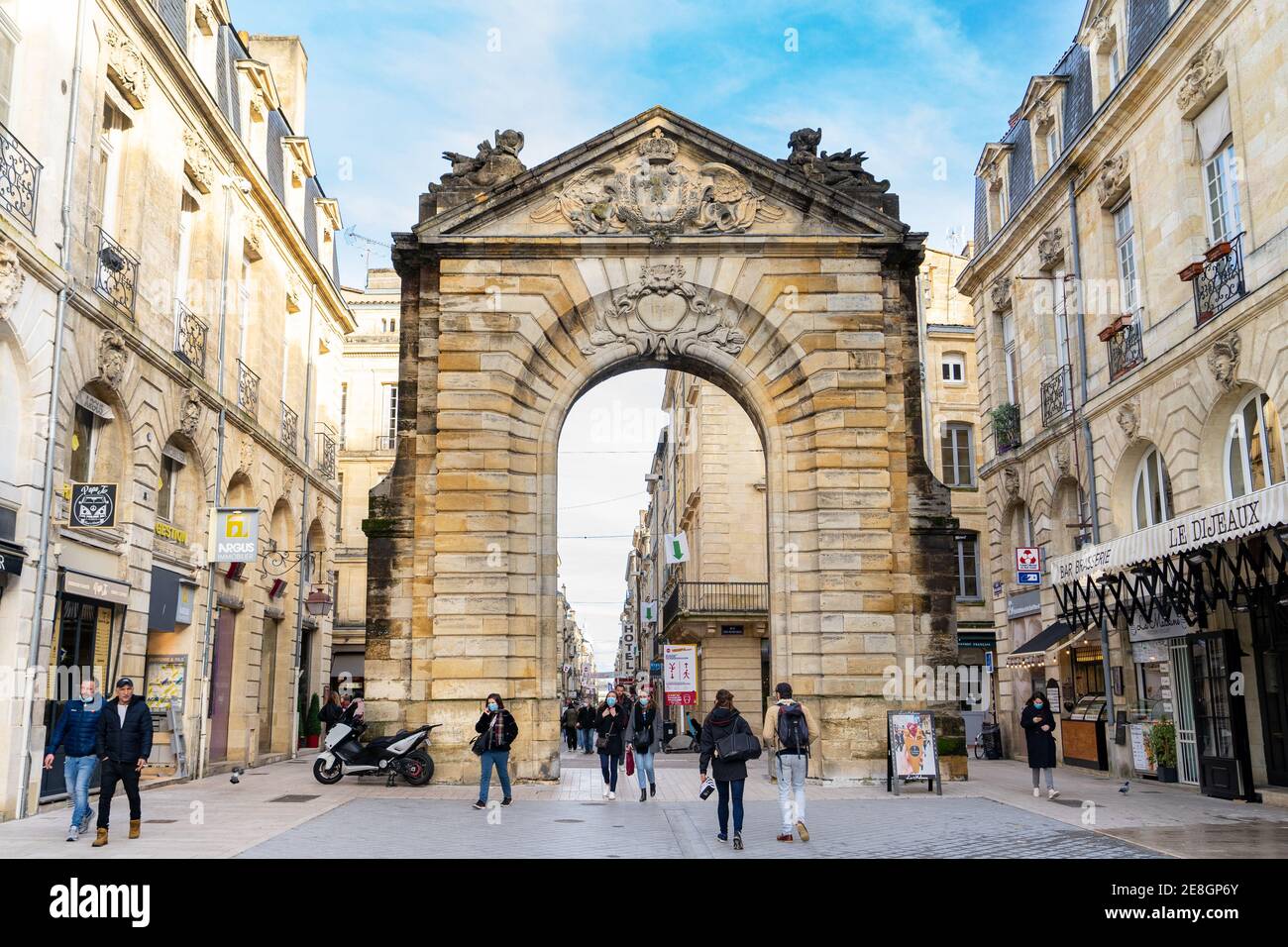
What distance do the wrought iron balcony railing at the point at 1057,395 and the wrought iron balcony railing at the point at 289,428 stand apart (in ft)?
51.5

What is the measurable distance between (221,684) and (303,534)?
5.47 m

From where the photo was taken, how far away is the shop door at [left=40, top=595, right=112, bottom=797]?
14469mm

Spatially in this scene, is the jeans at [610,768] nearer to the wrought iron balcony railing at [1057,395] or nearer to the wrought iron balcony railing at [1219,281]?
the wrought iron balcony railing at [1219,281]

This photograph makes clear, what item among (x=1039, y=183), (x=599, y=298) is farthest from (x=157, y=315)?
(x=1039, y=183)

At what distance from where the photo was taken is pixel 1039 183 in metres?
23.4

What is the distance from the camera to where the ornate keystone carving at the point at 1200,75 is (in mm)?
16938

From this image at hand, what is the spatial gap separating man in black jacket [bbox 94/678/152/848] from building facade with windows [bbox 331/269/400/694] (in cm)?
2536

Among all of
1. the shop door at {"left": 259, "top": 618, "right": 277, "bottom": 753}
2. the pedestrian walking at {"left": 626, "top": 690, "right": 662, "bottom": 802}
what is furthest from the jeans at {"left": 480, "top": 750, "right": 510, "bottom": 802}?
the shop door at {"left": 259, "top": 618, "right": 277, "bottom": 753}

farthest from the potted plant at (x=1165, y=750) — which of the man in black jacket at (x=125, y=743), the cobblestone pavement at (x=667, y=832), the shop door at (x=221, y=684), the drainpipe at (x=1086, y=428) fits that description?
the shop door at (x=221, y=684)

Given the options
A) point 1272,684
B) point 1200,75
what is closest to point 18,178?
point 1200,75

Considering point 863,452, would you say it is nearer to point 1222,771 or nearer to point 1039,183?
point 1222,771

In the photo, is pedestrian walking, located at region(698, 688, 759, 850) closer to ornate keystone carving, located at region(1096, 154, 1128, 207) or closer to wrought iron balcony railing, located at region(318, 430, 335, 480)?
ornate keystone carving, located at region(1096, 154, 1128, 207)

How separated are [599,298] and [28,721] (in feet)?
32.8

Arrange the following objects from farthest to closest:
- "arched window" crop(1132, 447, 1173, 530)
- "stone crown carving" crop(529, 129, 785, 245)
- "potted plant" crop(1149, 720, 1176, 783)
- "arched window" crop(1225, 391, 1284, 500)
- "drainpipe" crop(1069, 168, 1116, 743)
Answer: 1. "drainpipe" crop(1069, 168, 1116, 743)
2. "arched window" crop(1132, 447, 1173, 530)
3. "stone crown carving" crop(529, 129, 785, 245)
4. "potted plant" crop(1149, 720, 1176, 783)
5. "arched window" crop(1225, 391, 1284, 500)
